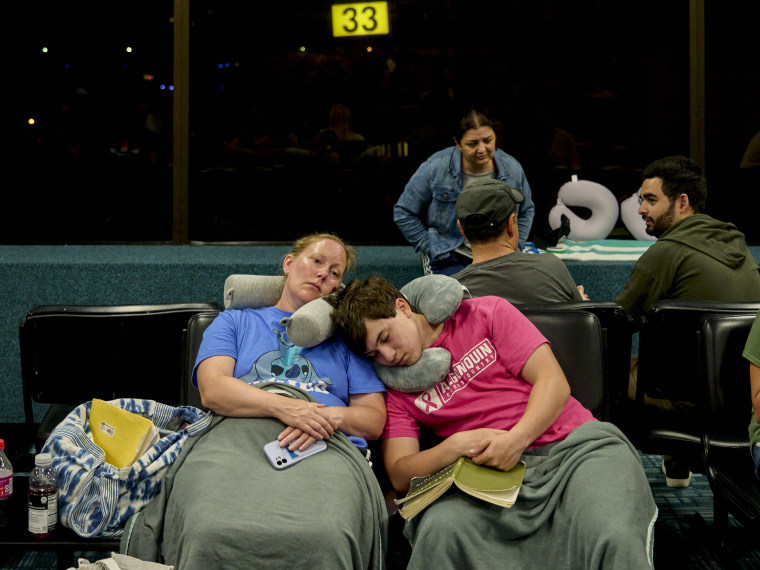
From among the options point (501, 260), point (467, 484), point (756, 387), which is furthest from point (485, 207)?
point (467, 484)

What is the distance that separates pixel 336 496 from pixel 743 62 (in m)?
4.57

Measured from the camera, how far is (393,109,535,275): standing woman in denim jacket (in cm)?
411

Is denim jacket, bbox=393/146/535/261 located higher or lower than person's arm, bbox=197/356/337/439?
higher

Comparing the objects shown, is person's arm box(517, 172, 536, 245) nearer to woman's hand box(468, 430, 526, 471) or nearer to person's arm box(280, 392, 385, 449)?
person's arm box(280, 392, 385, 449)

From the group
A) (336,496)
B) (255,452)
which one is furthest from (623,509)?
(255,452)

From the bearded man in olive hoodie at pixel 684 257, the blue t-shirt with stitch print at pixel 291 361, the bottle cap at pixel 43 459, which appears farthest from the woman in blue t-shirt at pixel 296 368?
the bearded man in olive hoodie at pixel 684 257

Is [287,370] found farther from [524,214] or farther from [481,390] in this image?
[524,214]

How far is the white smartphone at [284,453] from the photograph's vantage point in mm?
2033

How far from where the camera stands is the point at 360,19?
17.4ft

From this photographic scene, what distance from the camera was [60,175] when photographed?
5.24 metres

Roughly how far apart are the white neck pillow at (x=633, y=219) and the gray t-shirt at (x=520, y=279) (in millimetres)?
2515

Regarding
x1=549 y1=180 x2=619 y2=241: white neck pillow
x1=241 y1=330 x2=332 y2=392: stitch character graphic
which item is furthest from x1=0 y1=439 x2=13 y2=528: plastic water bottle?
x1=549 y1=180 x2=619 y2=241: white neck pillow

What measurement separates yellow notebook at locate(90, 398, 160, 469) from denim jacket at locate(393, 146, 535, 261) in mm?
2293

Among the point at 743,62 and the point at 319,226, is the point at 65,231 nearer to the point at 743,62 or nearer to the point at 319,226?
the point at 319,226
